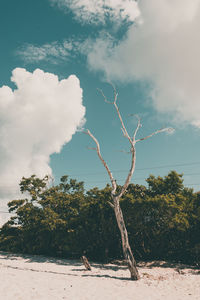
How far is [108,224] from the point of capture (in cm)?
2266

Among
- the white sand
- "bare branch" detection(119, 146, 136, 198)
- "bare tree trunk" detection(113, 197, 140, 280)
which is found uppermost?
"bare branch" detection(119, 146, 136, 198)

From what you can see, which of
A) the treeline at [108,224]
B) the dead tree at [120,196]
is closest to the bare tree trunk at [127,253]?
the dead tree at [120,196]

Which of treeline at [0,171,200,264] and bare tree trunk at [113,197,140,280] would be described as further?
treeline at [0,171,200,264]

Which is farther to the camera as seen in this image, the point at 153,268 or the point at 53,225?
the point at 53,225

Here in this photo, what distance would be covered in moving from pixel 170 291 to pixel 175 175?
12386mm

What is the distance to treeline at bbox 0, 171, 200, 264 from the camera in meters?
21.1

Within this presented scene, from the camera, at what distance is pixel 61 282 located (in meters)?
13.2

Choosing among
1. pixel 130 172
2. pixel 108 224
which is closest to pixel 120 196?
pixel 130 172

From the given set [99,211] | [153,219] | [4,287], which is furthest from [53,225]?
[4,287]

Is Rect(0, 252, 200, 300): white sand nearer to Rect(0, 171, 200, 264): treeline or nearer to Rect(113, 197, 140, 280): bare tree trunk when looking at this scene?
Rect(113, 197, 140, 280): bare tree trunk

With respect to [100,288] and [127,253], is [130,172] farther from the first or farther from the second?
[100,288]

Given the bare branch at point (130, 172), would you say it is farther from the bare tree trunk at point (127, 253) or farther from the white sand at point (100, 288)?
the white sand at point (100, 288)

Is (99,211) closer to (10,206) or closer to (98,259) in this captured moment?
(98,259)

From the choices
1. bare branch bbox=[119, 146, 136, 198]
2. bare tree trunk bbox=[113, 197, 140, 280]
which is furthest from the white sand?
bare branch bbox=[119, 146, 136, 198]
